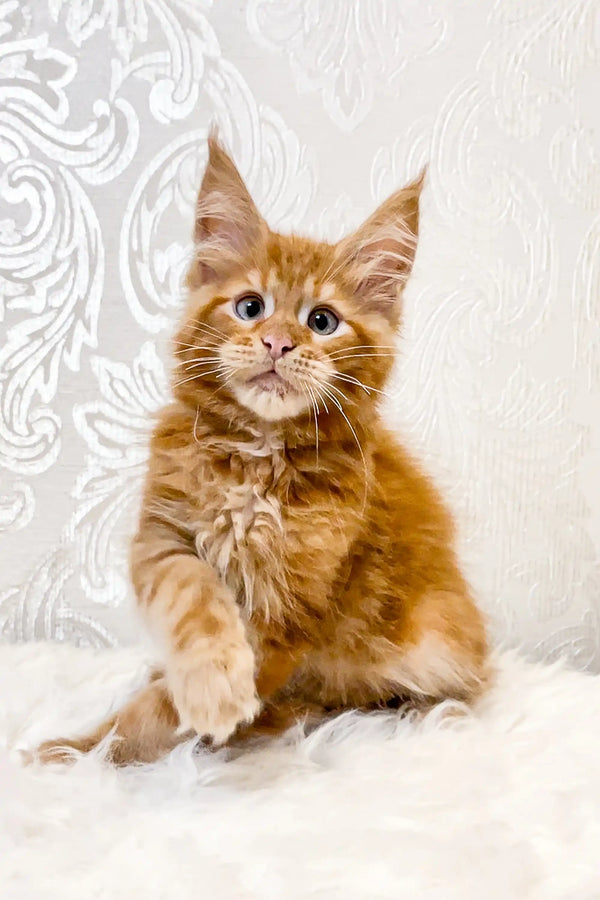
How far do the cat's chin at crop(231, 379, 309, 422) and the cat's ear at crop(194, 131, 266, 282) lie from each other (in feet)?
0.46

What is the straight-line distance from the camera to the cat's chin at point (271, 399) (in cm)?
72

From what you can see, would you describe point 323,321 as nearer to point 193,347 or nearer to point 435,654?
point 193,347

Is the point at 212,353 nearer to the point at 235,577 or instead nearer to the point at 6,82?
the point at 235,577

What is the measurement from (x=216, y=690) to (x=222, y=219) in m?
0.43

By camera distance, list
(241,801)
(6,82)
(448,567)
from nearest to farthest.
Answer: (241,801) < (448,567) < (6,82)

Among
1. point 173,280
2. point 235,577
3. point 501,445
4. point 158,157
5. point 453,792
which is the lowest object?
point 453,792

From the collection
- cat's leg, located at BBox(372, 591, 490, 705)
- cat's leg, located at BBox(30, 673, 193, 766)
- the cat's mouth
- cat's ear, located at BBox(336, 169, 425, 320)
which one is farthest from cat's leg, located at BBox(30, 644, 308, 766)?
cat's ear, located at BBox(336, 169, 425, 320)

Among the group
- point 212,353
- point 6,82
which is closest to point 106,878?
point 212,353

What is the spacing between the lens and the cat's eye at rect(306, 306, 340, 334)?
0.77 m

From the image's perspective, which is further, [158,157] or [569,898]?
[158,157]

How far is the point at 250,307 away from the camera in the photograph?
0.77 metres

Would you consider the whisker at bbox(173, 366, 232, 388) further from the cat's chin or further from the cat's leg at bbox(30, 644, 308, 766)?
the cat's leg at bbox(30, 644, 308, 766)

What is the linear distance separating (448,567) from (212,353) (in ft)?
1.10

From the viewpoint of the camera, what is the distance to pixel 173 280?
1.24 meters
